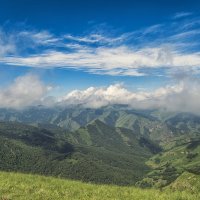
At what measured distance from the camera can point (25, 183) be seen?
2359 cm

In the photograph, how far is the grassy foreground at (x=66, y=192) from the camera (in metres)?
20.0

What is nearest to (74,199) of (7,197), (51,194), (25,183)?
(51,194)

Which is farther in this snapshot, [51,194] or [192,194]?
[192,194]

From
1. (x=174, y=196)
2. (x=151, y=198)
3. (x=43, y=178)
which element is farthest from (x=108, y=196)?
(x=43, y=178)

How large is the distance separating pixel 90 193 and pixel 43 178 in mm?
6397

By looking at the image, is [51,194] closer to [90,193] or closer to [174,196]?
[90,193]

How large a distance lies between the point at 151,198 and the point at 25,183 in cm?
890

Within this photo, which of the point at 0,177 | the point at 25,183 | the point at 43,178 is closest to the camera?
the point at 25,183

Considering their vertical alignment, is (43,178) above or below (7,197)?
below

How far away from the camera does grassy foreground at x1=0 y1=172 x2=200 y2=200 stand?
20044mm

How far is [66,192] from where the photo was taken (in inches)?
843

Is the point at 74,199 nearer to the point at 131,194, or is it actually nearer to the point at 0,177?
the point at 131,194

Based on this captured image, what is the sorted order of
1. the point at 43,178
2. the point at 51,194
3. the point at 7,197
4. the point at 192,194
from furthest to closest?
the point at 43,178, the point at 192,194, the point at 51,194, the point at 7,197

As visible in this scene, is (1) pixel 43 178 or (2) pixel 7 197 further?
(1) pixel 43 178
